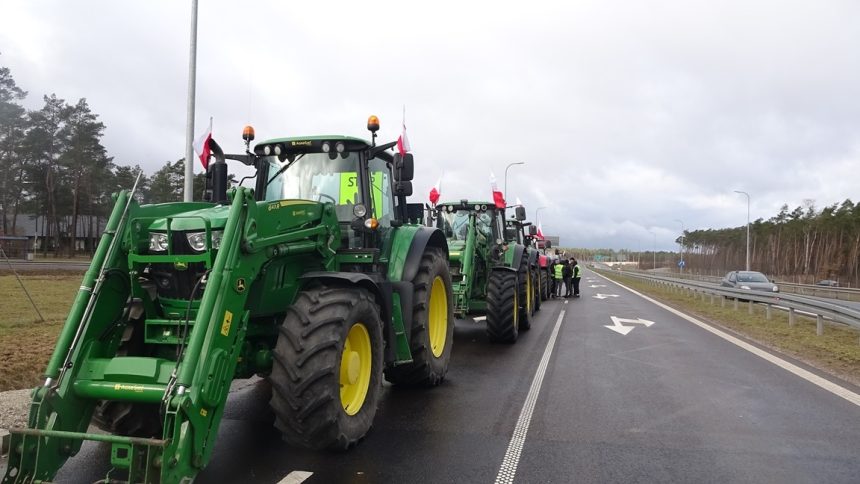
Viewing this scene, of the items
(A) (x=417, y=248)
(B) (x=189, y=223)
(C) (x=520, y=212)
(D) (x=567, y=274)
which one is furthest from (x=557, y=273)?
(B) (x=189, y=223)

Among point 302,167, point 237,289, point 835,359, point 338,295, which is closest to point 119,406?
point 237,289

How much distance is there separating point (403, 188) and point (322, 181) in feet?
2.79

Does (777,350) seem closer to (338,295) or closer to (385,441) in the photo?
(385,441)

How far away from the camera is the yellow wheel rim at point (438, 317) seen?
735 centimetres

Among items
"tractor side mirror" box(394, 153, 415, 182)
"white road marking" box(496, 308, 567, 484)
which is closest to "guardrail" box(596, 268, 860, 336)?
"white road marking" box(496, 308, 567, 484)

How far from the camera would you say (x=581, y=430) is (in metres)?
5.34

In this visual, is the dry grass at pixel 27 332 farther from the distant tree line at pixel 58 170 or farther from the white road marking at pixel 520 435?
the distant tree line at pixel 58 170

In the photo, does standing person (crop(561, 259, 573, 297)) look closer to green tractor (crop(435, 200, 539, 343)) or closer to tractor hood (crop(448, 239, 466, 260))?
green tractor (crop(435, 200, 539, 343))

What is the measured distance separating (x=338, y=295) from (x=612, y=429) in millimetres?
2961

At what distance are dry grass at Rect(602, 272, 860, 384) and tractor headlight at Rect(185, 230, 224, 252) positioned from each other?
827 centimetres

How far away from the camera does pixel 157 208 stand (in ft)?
14.8

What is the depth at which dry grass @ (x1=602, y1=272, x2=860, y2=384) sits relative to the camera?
29.9ft

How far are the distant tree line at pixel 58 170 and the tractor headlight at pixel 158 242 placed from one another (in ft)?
156

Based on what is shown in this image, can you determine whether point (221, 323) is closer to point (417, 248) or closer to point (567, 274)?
point (417, 248)
